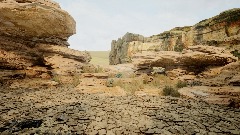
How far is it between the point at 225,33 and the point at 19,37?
59.3ft

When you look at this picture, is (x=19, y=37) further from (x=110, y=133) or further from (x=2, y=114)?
(x=110, y=133)

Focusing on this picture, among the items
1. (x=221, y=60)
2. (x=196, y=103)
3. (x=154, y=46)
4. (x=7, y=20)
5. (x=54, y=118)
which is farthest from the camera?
(x=154, y=46)

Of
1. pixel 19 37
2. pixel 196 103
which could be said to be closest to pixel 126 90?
pixel 196 103

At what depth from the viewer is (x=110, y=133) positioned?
553cm

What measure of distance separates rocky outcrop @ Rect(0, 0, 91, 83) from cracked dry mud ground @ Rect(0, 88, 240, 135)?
3.61m

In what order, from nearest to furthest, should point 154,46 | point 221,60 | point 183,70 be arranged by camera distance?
1. point 221,60
2. point 183,70
3. point 154,46

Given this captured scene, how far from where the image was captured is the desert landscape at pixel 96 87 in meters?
6.08

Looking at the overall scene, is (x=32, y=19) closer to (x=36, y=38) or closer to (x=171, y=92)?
(x=36, y=38)

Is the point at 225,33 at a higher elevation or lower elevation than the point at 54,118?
higher

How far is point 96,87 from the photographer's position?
36.9 feet

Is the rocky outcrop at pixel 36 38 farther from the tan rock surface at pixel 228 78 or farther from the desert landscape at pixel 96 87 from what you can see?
the tan rock surface at pixel 228 78

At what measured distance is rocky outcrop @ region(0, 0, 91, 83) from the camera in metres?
11.2

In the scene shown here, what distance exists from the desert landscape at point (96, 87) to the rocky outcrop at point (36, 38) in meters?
0.05

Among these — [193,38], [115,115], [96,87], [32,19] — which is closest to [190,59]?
[96,87]
